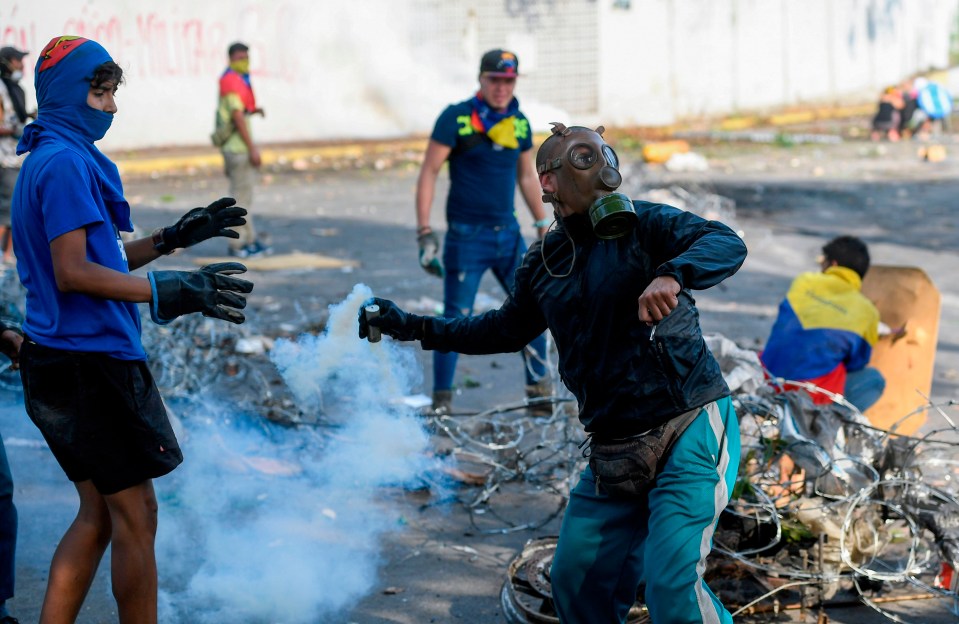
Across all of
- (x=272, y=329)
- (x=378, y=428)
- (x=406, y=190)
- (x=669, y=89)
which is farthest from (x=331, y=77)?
(x=378, y=428)

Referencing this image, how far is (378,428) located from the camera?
4930mm

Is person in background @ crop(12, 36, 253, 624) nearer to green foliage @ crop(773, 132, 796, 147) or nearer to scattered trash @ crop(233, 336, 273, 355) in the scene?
scattered trash @ crop(233, 336, 273, 355)

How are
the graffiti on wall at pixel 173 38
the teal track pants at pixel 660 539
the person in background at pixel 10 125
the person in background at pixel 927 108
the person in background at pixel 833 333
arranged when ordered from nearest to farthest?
the teal track pants at pixel 660 539, the person in background at pixel 833 333, the person in background at pixel 10 125, the graffiti on wall at pixel 173 38, the person in background at pixel 927 108

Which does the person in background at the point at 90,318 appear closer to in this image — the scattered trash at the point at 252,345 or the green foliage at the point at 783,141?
the scattered trash at the point at 252,345

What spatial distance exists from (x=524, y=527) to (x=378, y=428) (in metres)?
0.83

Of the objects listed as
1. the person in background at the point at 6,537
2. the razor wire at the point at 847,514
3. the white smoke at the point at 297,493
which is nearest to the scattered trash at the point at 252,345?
the white smoke at the point at 297,493

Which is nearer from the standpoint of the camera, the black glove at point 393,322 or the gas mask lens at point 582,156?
the gas mask lens at point 582,156

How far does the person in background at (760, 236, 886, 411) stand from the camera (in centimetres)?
520

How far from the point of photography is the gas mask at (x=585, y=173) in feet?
9.53

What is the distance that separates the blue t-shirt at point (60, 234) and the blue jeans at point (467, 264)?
2.93 metres

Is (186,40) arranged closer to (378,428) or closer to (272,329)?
(272,329)

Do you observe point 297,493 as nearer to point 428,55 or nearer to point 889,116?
point 428,55

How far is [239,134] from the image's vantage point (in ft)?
35.0

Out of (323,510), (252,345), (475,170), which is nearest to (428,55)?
(252,345)
